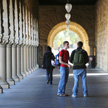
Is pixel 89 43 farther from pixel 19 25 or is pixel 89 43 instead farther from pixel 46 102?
pixel 46 102

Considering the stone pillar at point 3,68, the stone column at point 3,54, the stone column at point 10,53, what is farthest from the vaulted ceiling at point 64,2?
the stone pillar at point 3,68

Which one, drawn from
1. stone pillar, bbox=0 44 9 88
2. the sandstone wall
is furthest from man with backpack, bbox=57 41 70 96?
the sandstone wall

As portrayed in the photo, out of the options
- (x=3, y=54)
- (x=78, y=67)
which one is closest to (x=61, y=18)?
(x=3, y=54)

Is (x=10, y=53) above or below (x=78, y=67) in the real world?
above

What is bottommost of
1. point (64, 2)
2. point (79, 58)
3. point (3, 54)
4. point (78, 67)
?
point (78, 67)

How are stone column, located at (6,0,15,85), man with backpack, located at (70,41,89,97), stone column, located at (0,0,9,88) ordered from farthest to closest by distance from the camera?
stone column, located at (6,0,15,85), stone column, located at (0,0,9,88), man with backpack, located at (70,41,89,97)

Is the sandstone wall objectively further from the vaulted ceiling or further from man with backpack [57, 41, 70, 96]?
man with backpack [57, 41, 70, 96]

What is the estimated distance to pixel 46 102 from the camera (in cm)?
810

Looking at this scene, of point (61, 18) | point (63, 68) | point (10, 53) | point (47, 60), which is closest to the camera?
point (63, 68)

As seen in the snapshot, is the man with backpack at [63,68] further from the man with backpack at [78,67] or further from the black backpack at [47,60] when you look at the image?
the black backpack at [47,60]

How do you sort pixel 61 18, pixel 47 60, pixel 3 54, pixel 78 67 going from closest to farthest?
pixel 78 67 < pixel 3 54 < pixel 47 60 < pixel 61 18

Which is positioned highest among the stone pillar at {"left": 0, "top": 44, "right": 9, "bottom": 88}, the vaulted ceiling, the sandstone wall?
the vaulted ceiling

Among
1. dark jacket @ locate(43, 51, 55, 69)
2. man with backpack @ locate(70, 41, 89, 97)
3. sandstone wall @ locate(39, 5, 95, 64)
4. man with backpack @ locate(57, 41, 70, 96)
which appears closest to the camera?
man with backpack @ locate(70, 41, 89, 97)

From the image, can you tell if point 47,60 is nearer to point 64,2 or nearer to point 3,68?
point 3,68
